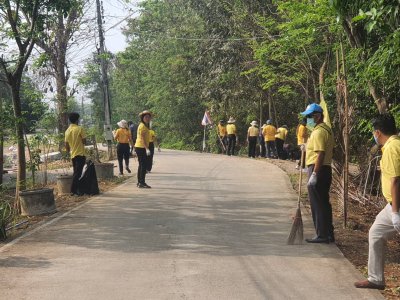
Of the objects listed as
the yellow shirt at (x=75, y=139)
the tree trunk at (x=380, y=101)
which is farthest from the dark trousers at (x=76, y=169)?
the tree trunk at (x=380, y=101)

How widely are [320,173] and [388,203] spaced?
1780 millimetres

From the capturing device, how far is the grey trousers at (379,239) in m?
4.82

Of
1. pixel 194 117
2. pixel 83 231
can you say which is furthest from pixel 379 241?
pixel 194 117

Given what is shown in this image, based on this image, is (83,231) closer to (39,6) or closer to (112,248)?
(112,248)

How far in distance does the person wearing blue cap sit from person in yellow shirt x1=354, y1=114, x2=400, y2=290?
1.60 metres

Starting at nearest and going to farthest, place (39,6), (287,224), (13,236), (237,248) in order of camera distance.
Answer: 1. (237,248)
2. (13,236)
3. (287,224)
4. (39,6)

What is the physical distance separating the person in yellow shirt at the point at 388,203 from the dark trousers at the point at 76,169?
24.1 ft

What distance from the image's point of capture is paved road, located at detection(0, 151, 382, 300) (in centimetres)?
499

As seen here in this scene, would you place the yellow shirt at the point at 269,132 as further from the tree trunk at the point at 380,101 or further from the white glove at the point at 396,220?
the white glove at the point at 396,220

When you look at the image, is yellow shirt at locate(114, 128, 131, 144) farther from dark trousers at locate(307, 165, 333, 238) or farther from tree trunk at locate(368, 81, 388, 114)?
dark trousers at locate(307, 165, 333, 238)

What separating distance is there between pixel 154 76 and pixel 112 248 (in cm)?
3979

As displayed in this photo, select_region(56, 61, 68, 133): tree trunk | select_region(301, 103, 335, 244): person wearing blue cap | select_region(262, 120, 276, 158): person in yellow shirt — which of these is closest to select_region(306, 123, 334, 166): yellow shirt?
select_region(301, 103, 335, 244): person wearing blue cap

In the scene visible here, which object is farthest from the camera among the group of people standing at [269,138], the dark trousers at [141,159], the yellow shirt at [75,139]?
the group of people standing at [269,138]

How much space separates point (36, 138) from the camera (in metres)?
11.6
